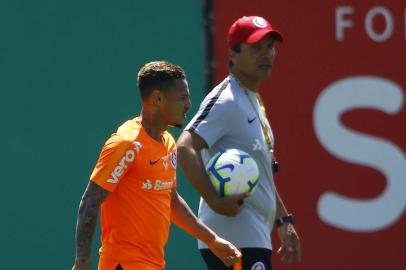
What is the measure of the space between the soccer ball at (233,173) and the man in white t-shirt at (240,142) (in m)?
0.04

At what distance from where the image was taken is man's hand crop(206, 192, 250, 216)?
5.57 metres

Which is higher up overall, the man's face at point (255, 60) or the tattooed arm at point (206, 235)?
the man's face at point (255, 60)

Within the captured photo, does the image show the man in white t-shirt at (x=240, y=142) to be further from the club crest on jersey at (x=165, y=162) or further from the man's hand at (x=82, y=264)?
the man's hand at (x=82, y=264)

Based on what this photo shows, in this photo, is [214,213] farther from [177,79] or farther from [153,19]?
[153,19]

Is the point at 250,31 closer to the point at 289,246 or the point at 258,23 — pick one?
the point at 258,23

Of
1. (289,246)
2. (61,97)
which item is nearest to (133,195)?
(289,246)

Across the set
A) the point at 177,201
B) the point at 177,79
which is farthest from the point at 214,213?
the point at 177,79

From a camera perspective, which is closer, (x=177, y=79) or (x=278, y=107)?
(x=177, y=79)

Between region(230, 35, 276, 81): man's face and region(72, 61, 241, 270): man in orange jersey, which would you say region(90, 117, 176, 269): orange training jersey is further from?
region(230, 35, 276, 81): man's face

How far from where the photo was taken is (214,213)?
5738 millimetres

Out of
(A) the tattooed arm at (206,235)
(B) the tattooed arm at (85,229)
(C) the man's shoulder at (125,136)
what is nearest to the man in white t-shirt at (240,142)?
(A) the tattooed arm at (206,235)

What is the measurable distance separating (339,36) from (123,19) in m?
1.59

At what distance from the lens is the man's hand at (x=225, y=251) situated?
542cm

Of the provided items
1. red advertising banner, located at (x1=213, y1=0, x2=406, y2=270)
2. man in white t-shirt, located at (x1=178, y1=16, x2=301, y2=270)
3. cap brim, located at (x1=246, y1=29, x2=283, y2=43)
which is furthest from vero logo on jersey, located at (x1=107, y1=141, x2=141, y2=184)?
red advertising banner, located at (x1=213, y1=0, x2=406, y2=270)
